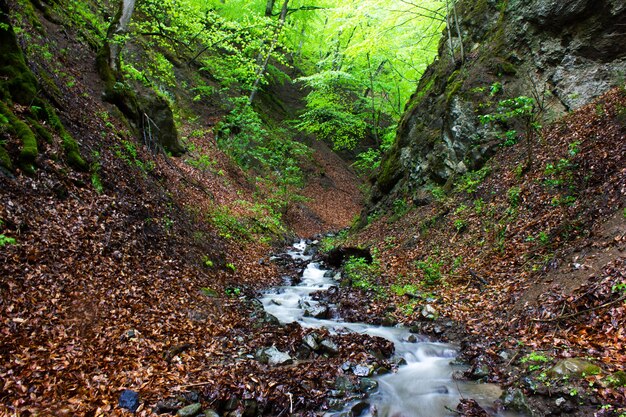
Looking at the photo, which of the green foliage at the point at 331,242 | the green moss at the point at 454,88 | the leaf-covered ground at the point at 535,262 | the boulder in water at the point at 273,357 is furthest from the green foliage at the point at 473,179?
the boulder in water at the point at 273,357

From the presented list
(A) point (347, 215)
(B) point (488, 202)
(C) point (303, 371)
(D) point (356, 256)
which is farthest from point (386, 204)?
(C) point (303, 371)

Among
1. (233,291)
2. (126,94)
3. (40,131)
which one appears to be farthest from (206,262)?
(126,94)

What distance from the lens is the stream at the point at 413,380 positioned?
517 cm

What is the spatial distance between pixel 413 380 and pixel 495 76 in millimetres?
10628

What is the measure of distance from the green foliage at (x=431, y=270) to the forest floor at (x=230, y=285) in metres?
0.09

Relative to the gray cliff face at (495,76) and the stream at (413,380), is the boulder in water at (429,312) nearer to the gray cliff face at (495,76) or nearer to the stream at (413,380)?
the stream at (413,380)

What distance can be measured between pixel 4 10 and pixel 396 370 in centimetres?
975

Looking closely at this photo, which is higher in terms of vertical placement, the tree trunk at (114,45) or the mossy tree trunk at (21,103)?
the tree trunk at (114,45)

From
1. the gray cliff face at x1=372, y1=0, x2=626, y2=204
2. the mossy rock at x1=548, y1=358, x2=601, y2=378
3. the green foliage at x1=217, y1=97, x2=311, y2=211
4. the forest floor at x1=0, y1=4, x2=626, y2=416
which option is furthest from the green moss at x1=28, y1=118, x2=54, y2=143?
the green foliage at x1=217, y1=97, x2=311, y2=211

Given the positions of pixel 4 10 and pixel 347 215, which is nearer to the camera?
pixel 4 10

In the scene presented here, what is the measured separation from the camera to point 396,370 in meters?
6.24

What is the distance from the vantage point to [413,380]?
6.01 m

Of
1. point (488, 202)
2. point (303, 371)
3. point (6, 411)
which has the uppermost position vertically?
point (488, 202)

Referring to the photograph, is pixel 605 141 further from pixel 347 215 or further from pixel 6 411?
pixel 347 215
